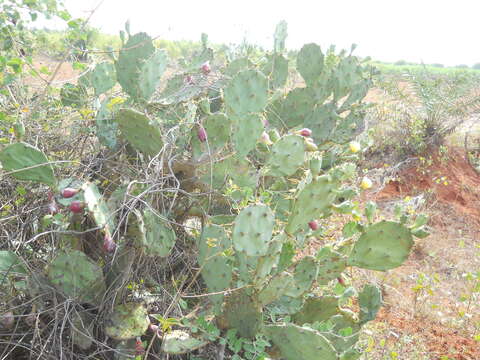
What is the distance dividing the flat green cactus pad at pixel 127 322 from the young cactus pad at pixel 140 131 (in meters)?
0.65

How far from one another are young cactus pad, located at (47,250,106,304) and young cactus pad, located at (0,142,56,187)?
0.29m

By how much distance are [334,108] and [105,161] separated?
5.75 feet

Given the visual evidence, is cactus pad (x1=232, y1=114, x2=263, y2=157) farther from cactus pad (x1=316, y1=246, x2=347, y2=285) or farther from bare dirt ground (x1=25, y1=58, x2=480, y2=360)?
bare dirt ground (x1=25, y1=58, x2=480, y2=360)

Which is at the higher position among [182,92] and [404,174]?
[182,92]

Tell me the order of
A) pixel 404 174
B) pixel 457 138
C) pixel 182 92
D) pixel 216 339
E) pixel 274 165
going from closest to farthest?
pixel 216 339
pixel 274 165
pixel 182 92
pixel 404 174
pixel 457 138

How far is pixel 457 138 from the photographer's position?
6660 mm

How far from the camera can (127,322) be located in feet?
5.65

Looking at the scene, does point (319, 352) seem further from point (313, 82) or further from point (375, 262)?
point (313, 82)

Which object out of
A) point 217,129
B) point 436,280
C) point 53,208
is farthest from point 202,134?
point 436,280

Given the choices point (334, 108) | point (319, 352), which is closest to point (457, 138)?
point (334, 108)

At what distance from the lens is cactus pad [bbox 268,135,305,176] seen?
2.01 meters

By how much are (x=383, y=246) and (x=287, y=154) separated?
57cm

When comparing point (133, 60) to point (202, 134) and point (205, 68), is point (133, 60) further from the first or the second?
point (202, 134)

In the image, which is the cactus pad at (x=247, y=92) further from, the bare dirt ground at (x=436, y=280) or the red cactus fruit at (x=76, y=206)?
the bare dirt ground at (x=436, y=280)
